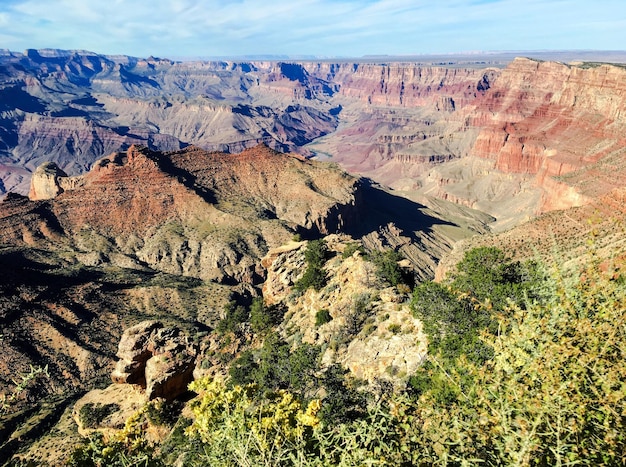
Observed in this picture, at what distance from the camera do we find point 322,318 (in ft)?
115

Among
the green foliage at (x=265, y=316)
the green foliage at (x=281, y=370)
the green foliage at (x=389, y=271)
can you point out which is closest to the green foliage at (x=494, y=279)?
the green foliage at (x=389, y=271)

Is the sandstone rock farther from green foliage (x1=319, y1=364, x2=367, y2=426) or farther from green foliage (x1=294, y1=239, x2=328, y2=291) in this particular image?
green foliage (x1=319, y1=364, x2=367, y2=426)

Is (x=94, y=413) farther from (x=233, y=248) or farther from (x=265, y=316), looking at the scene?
(x=233, y=248)

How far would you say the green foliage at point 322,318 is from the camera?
34.9m

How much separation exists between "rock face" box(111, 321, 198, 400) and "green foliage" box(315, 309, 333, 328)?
11.7 m

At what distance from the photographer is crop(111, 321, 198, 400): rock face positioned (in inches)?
1324

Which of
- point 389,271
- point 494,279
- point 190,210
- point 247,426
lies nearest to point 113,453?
point 247,426

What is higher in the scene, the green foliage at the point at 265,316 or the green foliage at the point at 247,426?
the green foliage at the point at 247,426

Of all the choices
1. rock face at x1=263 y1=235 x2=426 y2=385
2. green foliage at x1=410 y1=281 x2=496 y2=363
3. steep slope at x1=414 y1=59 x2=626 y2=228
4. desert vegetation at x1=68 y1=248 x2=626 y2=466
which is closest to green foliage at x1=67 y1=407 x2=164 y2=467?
desert vegetation at x1=68 y1=248 x2=626 y2=466

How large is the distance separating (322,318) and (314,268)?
319 inches

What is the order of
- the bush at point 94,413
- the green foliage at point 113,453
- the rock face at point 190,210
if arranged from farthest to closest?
the rock face at point 190,210, the bush at point 94,413, the green foliage at point 113,453

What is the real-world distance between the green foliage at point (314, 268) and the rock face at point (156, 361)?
1237 cm

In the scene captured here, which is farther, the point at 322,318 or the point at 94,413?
the point at 322,318

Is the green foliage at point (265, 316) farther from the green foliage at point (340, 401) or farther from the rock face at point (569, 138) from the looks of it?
the rock face at point (569, 138)
